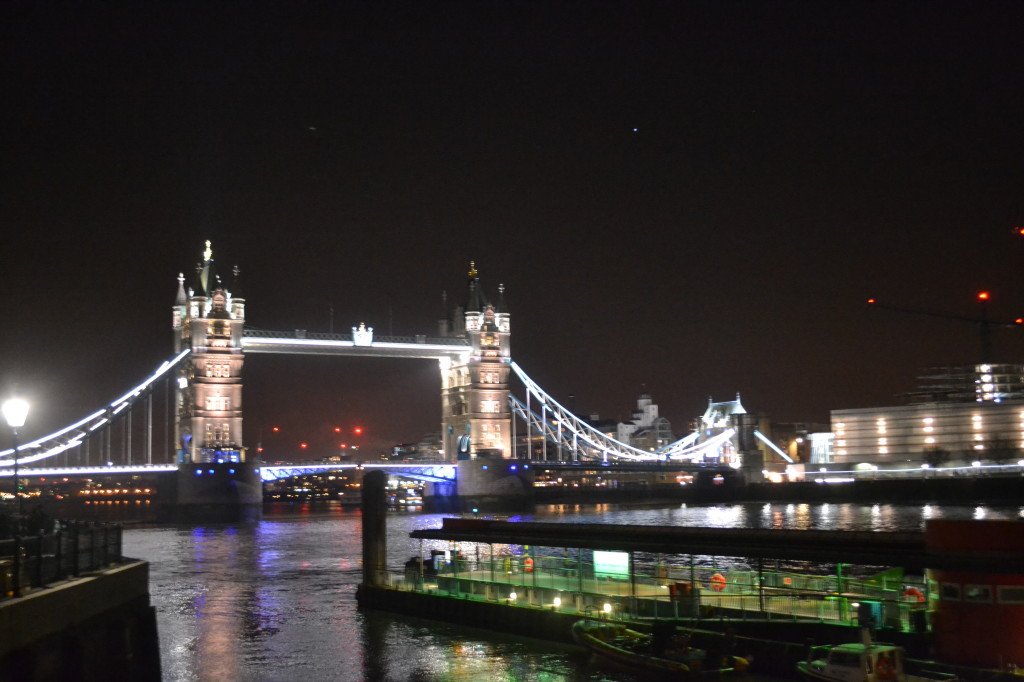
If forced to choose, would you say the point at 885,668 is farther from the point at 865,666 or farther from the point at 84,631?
the point at 84,631

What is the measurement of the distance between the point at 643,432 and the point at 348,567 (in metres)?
141

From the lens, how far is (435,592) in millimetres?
27719

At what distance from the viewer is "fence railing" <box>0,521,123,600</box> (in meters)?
12.7

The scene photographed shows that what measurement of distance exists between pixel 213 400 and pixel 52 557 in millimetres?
80548

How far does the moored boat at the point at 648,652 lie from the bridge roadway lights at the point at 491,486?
251ft

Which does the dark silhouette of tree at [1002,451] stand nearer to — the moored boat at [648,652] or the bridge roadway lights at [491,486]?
the bridge roadway lights at [491,486]

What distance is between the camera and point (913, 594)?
734 inches

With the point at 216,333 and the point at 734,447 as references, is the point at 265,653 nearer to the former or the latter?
the point at 216,333

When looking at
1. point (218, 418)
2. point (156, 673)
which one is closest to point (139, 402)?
point (218, 418)

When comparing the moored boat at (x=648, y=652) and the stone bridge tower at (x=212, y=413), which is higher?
the stone bridge tower at (x=212, y=413)

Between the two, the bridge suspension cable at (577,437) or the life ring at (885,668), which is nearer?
the life ring at (885,668)

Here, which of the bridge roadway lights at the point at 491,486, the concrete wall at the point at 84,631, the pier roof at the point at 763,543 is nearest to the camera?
the concrete wall at the point at 84,631

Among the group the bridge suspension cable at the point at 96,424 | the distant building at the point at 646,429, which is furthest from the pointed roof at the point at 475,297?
the distant building at the point at 646,429

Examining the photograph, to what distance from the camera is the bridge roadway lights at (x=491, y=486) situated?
98750 millimetres
